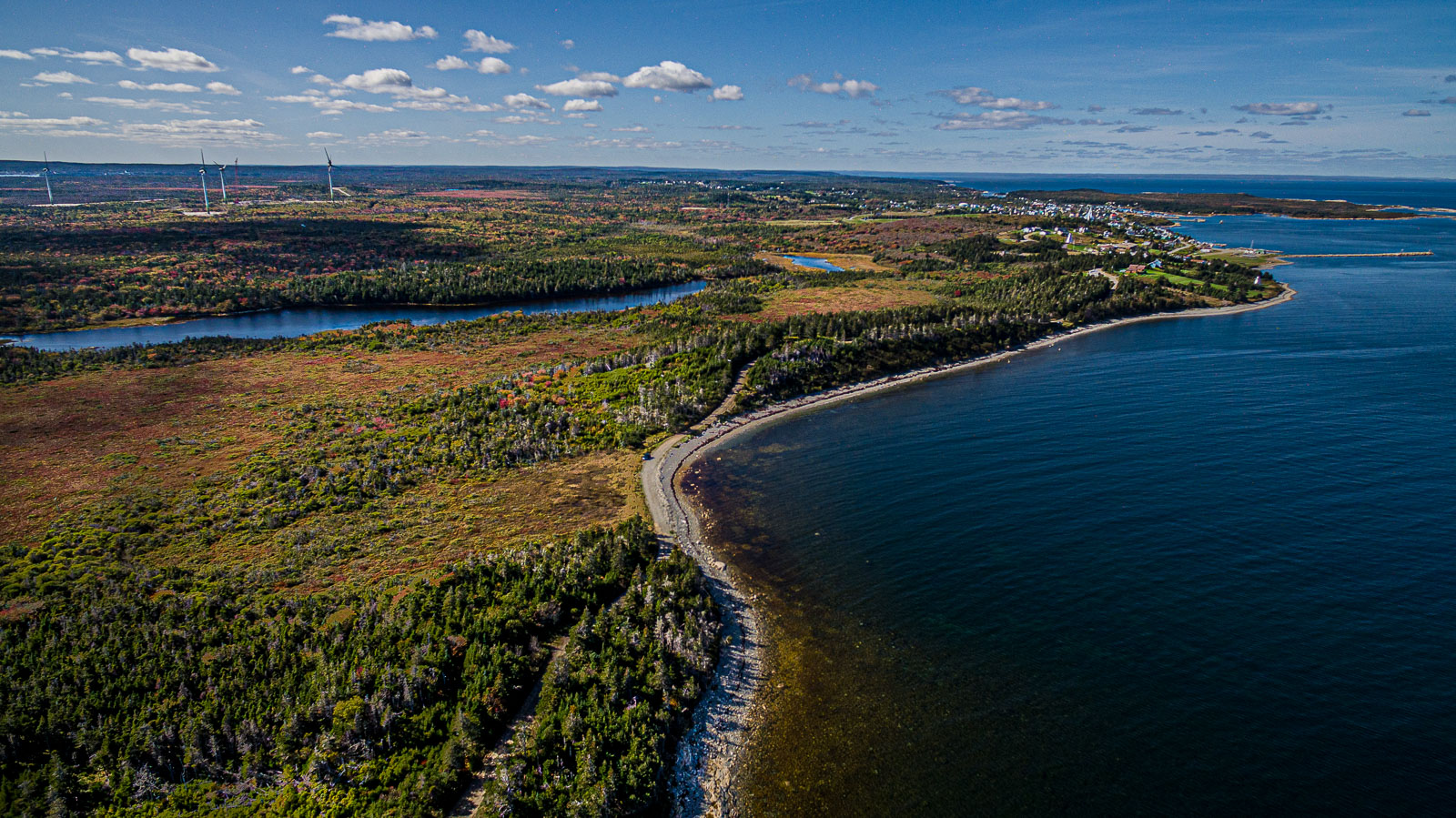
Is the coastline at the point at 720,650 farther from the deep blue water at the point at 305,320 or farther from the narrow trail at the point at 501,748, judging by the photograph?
the deep blue water at the point at 305,320

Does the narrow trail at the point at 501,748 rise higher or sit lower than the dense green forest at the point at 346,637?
lower

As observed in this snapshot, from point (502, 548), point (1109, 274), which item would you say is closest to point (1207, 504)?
point (502, 548)

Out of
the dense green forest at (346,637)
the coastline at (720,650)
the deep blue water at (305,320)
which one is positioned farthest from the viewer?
the deep blue water at (305,320)

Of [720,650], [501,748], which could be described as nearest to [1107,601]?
[720,650]

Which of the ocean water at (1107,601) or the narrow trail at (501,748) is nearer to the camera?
the narrow trail at (501,748)

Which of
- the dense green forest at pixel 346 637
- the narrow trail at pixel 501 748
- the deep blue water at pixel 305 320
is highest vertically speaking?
the deep blue water at pixel 305 320

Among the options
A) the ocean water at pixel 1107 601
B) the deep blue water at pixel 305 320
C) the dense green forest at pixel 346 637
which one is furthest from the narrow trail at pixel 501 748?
the deep blue water at pixel 305 320

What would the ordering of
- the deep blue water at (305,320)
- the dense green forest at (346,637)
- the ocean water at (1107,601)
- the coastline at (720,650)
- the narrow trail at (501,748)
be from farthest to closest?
the deep blue water at (305,320)
the ocean water at (1107,601)
the coastline at (720,650)
the dense green forest at (346,637)
the narrow trail at (501,748)

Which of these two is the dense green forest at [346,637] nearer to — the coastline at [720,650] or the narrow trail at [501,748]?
the narrow trail at [501,748]
